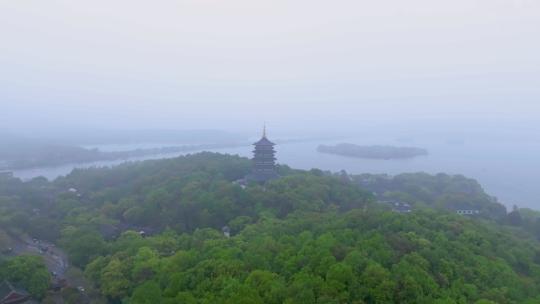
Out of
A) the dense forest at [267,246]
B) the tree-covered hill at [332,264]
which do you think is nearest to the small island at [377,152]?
the dense forest at [267,246]

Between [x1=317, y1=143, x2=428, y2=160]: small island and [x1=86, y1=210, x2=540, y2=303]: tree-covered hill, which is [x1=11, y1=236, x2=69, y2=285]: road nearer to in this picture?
[x1=86, y1=210, x2=540, y2=303]: tree-covered hill

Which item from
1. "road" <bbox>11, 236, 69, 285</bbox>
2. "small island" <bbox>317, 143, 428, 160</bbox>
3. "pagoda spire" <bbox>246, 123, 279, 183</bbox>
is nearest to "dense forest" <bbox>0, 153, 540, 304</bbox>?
"road" <bbox>11, 236, 69, 285</bbox>

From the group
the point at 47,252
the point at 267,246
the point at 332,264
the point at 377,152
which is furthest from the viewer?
the point at 377,152

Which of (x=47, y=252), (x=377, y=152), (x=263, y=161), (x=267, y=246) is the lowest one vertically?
(x=47, y=252)

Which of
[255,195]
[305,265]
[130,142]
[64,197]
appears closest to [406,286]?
[305,265]

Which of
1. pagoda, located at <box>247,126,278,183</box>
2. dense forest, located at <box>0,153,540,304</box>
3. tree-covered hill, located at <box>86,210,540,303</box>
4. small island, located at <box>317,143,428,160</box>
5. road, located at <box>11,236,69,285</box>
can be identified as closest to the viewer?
tree-covered hill, located at <box>86,210,540,303</box>

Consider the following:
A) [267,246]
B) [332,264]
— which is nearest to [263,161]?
[267,246]

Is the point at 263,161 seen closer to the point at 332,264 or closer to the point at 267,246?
the point at 267,246

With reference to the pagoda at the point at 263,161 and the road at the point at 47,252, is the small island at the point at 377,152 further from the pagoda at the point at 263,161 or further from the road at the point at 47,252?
the road at the point at 47,252

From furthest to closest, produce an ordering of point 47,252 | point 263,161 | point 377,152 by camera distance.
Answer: point 377,152 < point 263,161 < point 47,252
